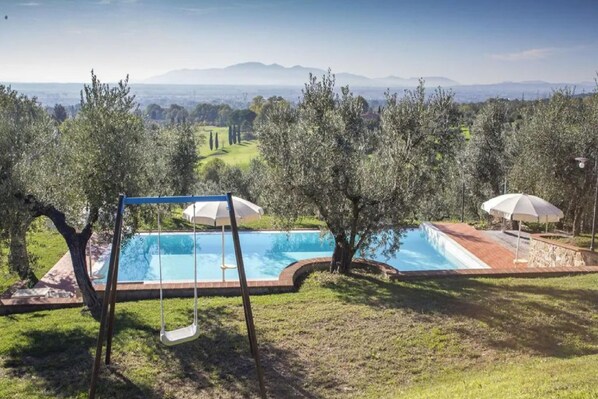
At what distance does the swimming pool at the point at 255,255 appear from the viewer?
17.8 metres

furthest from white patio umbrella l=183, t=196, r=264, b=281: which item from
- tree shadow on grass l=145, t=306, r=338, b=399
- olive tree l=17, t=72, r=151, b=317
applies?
tree shadow on grass l=145, t=306, r=338, b=399

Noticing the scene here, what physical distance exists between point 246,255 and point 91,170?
11.0 m

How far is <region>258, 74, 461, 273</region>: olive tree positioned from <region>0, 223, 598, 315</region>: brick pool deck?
5.10 feet

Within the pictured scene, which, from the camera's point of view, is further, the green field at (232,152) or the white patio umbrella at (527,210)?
the green field at (232,152)

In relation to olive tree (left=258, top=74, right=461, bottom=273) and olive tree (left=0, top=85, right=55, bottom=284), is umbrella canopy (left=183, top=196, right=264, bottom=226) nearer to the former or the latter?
olive tree (left=258, top=74, right=461, bottom=273)

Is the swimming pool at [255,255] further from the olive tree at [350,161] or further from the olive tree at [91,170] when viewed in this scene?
the olive tree at [91,170]

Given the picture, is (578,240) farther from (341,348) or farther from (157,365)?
(157,365)

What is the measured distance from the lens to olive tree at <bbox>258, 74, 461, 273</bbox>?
40.2ft

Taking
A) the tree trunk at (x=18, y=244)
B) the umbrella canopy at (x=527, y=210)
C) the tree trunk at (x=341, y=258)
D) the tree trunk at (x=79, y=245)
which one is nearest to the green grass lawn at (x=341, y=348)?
the tree trunk at (x=79, y=245)

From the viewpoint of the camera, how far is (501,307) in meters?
11.3

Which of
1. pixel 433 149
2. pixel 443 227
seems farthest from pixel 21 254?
pixel 443 227

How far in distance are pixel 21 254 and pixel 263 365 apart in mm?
6961

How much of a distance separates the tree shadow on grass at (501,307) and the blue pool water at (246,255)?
535cm

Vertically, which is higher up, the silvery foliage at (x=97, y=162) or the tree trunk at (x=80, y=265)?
the silvery foliage at (x=97, y=162)
